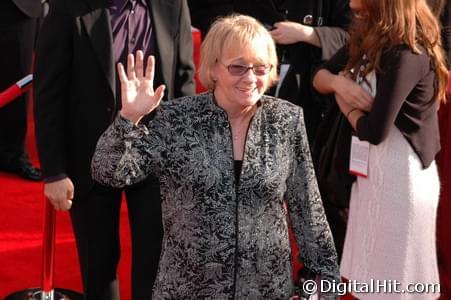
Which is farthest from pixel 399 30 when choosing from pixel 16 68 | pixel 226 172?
pixel 16 68

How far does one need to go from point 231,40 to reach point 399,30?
91 centimetres

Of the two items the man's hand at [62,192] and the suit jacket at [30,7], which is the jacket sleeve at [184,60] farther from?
the suit jacket at [30,7]

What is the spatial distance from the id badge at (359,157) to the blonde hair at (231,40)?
0.84 m

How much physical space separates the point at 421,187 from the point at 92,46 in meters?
1.35

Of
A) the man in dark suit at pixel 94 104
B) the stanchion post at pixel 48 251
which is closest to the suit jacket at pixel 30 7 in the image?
the stanchion post at pixel 48 251

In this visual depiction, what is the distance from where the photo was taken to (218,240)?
2.49m

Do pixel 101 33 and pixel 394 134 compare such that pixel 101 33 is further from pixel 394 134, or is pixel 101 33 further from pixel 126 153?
pixel 394 134

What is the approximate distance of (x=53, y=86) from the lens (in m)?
3.05

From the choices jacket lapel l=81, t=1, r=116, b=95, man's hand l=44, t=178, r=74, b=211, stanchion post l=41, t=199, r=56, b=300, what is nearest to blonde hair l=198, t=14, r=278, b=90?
jacket lapel l=81, t=1, r=116, b=95

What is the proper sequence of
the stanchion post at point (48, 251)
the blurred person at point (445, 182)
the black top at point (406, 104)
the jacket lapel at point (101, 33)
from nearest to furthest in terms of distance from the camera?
1. the jacket lapel at point (101, 33)
2. the black top at point (406, 104)
3. the stanchion post at point (48, 251)
4. the blurred person at point (445, 182)

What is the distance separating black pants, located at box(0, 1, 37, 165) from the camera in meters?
5.52

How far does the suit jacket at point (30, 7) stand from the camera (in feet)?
17.8

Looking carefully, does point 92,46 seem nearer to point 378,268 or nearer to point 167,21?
point 167,21

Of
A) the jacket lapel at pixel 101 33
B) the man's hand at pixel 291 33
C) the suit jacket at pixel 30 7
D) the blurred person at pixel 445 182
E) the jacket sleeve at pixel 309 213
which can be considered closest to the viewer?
the jacket sleeve at pixel 309 213
